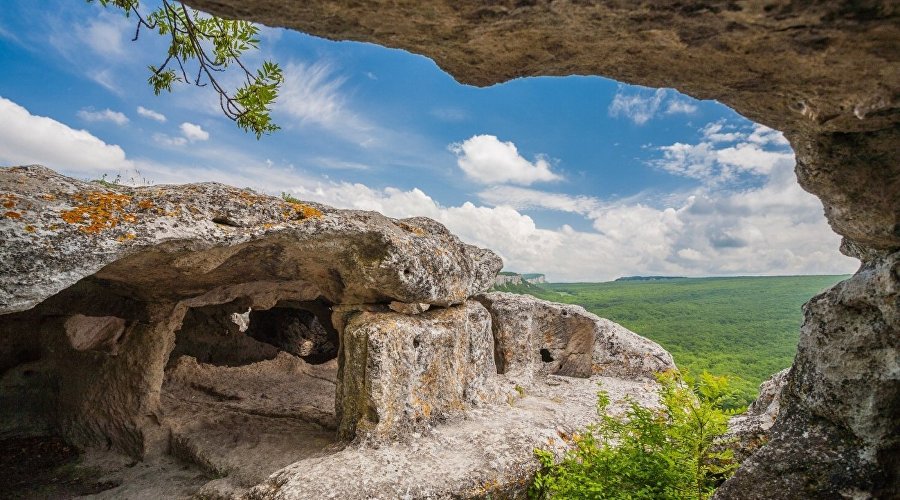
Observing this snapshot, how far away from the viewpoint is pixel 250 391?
10445 mm

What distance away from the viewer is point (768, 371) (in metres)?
29.1

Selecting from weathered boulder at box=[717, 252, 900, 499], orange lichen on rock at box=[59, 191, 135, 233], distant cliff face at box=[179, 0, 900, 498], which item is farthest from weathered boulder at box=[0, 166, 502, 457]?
weathered boulder at box=[717, 252, 900, 499]

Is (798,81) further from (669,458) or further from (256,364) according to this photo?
(256,364)

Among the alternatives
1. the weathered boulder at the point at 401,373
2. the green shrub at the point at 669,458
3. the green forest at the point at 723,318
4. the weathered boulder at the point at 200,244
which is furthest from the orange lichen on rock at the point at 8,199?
the green forest at the point at 723,318

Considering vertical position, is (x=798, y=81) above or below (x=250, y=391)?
above

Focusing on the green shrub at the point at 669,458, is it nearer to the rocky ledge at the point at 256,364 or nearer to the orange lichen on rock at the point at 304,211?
the rocky ledge at the point at 256,364

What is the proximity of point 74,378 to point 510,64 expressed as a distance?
34.1 feet

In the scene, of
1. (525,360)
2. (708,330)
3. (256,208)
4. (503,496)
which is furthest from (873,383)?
(708,330)

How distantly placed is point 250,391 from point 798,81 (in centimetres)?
1051

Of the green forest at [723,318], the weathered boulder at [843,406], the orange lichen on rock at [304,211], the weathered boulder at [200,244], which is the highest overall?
the orange lichen on rock at [304,211]

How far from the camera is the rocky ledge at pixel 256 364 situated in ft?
17.8

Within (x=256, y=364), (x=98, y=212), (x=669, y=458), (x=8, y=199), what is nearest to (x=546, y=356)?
(x=256, y=364)

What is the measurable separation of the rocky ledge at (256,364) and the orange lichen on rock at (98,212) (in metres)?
0.02

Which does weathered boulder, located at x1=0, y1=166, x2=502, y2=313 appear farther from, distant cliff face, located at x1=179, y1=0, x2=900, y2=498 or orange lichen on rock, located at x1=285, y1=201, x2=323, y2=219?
distant cliff face, located at x1=179, y1=0, x2=900, y2=498
